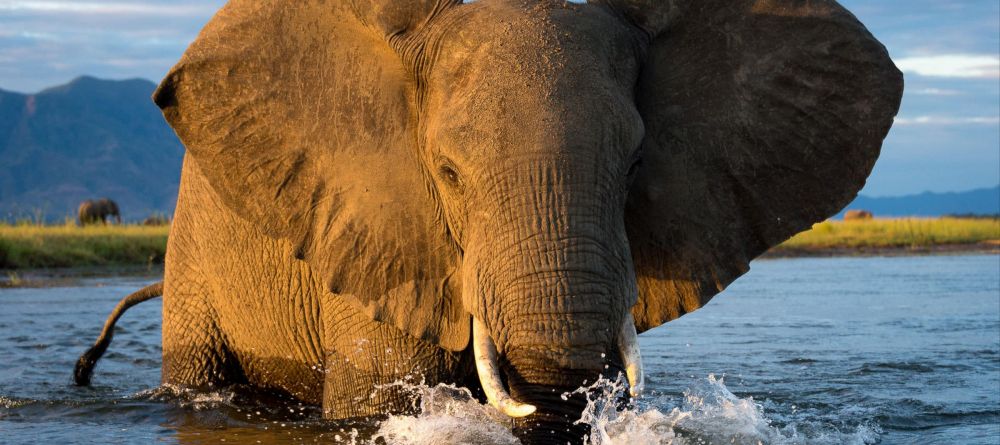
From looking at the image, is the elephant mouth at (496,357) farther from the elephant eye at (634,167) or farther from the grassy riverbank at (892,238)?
the grassy riverbank at (892,238)

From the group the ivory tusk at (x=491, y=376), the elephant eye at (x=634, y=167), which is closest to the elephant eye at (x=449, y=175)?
the ivory tusk at (x=491, y=376)

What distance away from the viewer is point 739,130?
5.38 m

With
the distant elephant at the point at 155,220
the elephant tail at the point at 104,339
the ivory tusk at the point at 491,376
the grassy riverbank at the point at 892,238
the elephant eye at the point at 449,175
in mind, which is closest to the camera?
the ivory tusk at the point at 491,376

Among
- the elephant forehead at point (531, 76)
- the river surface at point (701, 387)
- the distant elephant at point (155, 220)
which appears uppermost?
the distant elephant at point (155, 220)

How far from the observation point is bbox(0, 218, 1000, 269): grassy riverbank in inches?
888

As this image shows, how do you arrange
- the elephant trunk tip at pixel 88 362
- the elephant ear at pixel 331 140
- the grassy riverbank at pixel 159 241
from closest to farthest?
the elephant ear at pixel 331 140 < the elephant trunk tip at pixel 88 362 < the grassy riverbank at pixel 159 241

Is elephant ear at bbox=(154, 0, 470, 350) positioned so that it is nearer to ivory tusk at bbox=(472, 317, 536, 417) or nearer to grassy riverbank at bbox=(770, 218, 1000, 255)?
ivory tusk at bbox=(472, 317, 536, 417)

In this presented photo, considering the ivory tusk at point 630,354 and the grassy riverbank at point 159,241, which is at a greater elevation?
the grassy riverbank at point 159,241

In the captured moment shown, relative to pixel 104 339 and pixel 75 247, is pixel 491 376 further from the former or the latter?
pixel 75 247

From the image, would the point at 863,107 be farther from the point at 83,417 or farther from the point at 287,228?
the point at 83,417

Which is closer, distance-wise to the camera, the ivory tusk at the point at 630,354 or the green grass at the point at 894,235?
the ivory tusk at the point at 630,354

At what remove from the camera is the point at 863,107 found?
5.48 m

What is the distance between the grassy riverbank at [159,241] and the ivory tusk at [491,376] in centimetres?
1907

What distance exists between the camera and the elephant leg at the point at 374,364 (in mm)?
5184
